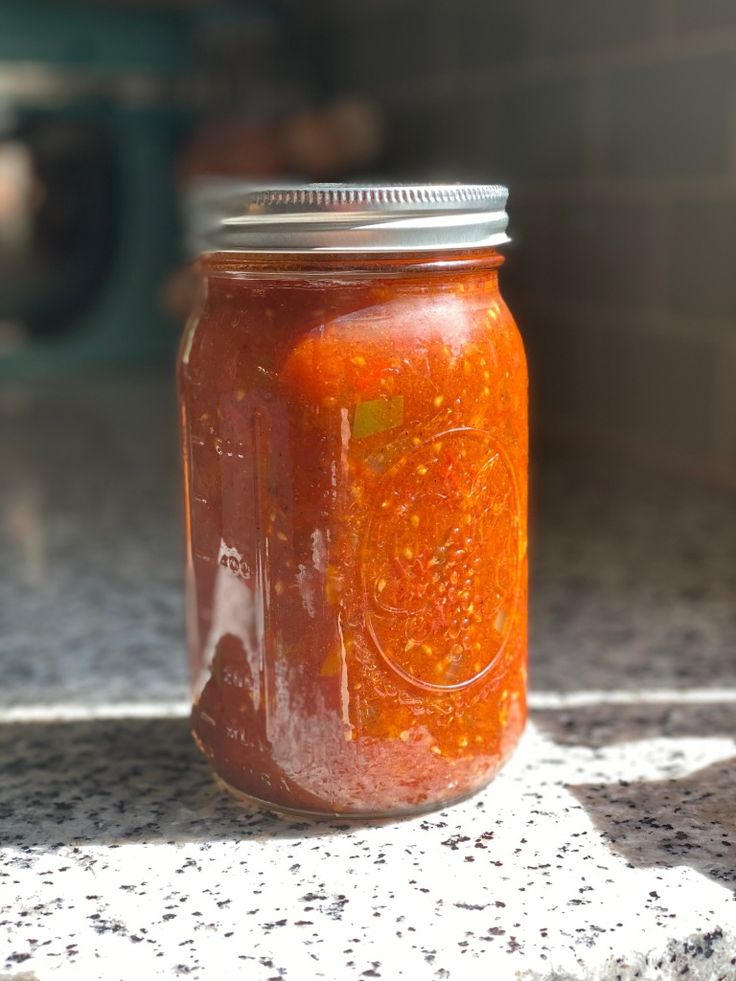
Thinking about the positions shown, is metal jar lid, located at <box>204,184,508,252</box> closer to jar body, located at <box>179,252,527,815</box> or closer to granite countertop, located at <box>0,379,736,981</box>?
jar body, located at <box>179,252,527,815</box>

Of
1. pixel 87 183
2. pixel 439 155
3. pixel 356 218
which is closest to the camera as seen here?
pixel 356 218

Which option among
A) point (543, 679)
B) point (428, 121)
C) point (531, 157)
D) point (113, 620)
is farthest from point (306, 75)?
point (543, 679)

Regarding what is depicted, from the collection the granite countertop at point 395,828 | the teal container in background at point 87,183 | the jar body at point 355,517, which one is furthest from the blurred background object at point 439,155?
the jar body at point 355,517

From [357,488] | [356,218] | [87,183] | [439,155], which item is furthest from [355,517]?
[87,183]

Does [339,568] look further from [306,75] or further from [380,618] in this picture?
[306,75]

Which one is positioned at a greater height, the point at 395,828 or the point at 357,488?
the point at 357,488

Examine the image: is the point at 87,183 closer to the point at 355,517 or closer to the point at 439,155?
the point at 439,155

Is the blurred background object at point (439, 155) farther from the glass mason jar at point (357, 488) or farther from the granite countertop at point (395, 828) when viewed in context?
the glass mason jar at point (357, 488)
